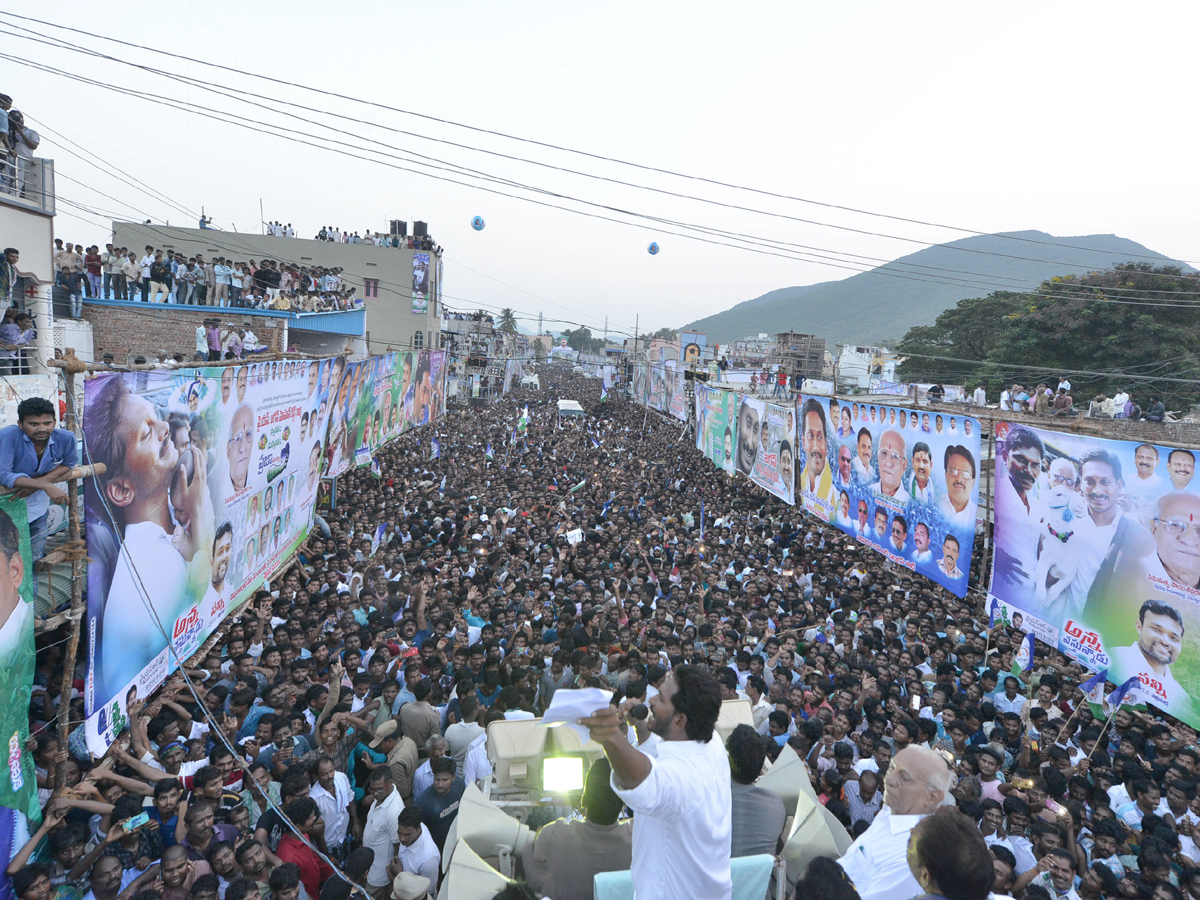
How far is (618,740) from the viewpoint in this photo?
2.03m

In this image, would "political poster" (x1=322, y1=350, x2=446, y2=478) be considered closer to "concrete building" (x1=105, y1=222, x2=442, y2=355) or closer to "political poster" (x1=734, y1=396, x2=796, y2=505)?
"political poster" (x1=734, y1=396, x2=796, y2=505)

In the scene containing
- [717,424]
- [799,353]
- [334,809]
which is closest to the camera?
[334,809]

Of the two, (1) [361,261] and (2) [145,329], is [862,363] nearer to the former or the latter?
(1) [361,261]

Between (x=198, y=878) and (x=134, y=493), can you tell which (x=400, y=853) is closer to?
(x=198, y=878)

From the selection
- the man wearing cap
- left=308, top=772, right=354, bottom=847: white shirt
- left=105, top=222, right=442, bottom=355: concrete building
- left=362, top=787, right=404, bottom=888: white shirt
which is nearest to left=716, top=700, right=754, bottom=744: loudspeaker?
left=362, top=787, right=404, bottom=888: white shirt

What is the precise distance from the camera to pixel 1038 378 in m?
35.0

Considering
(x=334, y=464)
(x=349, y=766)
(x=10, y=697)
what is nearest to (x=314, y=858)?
(x=349, y=766)

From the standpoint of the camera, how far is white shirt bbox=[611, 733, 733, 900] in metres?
2.37

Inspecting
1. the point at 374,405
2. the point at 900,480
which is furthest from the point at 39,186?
the point at 900,480

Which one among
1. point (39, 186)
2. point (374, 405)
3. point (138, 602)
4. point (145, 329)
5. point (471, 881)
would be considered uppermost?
point (39, 186)

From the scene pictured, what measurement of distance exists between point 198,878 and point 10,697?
145cm

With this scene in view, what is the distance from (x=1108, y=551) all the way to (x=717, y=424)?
50.6 feet

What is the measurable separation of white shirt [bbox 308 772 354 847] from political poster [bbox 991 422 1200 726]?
301 inches

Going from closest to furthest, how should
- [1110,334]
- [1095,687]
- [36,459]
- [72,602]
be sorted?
[36,459] < [72,602] < [1095,687] < [1110,334]
